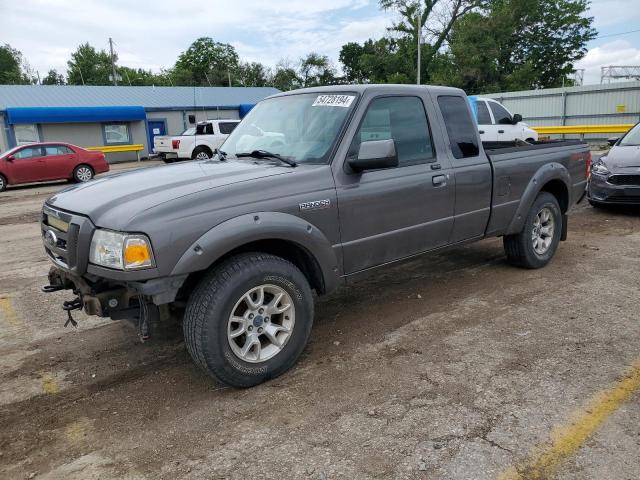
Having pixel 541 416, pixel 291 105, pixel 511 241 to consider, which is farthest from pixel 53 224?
pixel 511 241

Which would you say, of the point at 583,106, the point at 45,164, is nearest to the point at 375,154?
the point at 45,164

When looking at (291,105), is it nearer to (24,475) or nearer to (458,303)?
(458,303)

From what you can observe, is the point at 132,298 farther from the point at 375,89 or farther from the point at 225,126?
the point at 225,126

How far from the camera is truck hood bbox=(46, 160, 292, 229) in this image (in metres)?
3.08

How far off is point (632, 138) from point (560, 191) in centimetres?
423

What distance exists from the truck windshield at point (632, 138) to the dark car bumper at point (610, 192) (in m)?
0.93

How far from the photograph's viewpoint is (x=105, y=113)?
Result: 28047 mm

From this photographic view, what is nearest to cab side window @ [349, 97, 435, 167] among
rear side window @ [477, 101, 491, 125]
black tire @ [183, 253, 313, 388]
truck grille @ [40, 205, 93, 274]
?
black tire @ [183, 253, 313, 388]

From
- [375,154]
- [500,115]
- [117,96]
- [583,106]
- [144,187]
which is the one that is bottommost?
[144,187]

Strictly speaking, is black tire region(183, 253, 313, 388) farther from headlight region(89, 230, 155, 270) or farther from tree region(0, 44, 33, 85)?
tree region(0, 44, 33, 85)

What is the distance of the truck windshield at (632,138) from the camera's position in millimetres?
8859

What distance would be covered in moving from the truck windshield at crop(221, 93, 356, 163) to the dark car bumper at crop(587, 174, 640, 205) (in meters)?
6.19

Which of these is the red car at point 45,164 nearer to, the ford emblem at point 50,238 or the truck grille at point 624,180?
the ford emblem at point 50,238

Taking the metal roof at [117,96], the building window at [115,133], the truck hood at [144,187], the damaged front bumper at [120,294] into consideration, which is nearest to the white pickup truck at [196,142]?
the metal roof at [117,96]
